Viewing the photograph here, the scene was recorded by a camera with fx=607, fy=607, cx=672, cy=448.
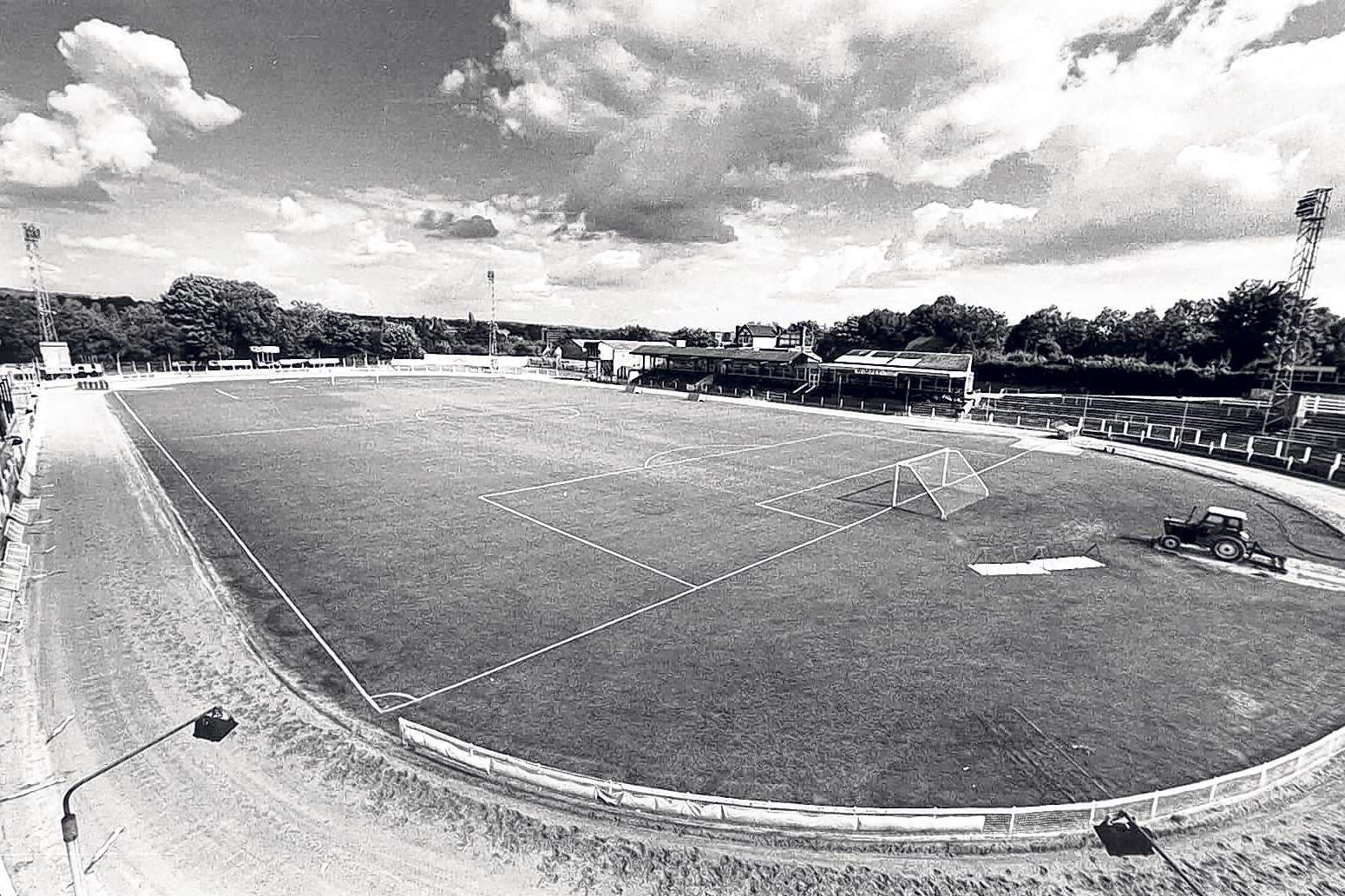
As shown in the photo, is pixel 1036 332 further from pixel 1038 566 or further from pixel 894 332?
pixel 1038 566

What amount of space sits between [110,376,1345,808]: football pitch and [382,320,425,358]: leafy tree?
8529 cm

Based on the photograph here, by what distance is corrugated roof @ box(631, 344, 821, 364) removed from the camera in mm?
72625

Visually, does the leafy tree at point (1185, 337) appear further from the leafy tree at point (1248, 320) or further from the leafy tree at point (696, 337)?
the leafy tree at point (696, 337)

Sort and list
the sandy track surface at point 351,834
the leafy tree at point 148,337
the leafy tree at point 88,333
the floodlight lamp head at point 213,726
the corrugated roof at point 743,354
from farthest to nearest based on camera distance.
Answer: the leafy tree at point 148,337, the leafy tree at point 88,333, the corrugated roof at point 743,354, the floodlight lamp head at point 213,726, the sandy track surface at point 351,834

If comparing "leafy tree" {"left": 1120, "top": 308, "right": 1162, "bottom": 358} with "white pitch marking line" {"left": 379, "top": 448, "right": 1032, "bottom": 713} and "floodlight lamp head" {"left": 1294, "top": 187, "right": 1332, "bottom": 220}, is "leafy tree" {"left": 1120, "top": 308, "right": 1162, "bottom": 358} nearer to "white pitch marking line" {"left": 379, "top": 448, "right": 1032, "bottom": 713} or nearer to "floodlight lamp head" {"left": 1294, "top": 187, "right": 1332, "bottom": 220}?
"floodlight lamp head" {"left": 1294, "top": 187, "right": 1332, "bottom": 220}

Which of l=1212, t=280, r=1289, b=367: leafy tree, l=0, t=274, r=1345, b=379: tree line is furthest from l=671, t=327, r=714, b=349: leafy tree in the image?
l=1212, t=280, r=1289, b=367: leafy tree

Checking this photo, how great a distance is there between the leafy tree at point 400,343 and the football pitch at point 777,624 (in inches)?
3358

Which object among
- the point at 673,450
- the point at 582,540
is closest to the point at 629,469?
the point at 673,450

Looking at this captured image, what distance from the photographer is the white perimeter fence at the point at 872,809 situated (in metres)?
8.54

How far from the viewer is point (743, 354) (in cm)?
7638

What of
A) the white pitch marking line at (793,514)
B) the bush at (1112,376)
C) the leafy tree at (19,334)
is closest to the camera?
the white pitch marking line at (793,514)

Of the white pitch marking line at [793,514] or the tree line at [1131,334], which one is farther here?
the tree line at [1131,334]

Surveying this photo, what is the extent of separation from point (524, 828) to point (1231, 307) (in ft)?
323

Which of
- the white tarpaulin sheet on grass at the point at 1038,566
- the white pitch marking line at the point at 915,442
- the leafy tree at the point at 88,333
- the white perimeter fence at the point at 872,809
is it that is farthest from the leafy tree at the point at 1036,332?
the leafy tree at the point at 88,333
